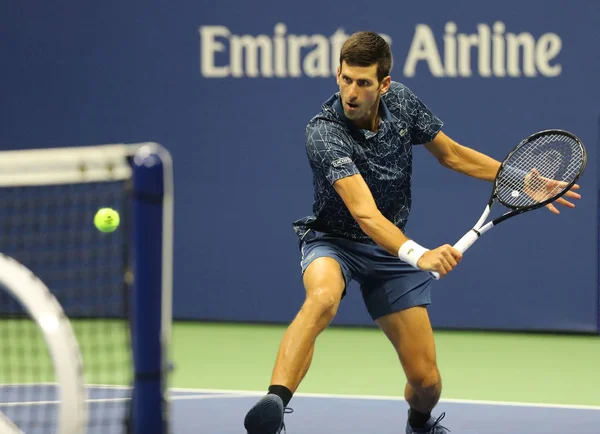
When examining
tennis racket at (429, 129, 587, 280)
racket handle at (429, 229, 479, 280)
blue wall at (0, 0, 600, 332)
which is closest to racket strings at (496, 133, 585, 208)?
tennis racket at (429, 129, 587, 280)

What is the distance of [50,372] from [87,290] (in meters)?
1.45

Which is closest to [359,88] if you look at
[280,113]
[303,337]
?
[303,337]

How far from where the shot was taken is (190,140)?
8164mm

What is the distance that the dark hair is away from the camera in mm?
4328

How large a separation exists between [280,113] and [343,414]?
121 inches

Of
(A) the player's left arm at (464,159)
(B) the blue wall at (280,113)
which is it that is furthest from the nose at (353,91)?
(B) the blue wall at (280,113)

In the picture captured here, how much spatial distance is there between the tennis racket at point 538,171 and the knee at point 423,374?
14.4 inches

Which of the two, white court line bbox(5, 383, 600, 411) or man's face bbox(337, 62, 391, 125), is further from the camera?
white court line bbox(5, 383, 600, 411)

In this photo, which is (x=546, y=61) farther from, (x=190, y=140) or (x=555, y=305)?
(x=190, y=140)

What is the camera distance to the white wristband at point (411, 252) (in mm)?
4105

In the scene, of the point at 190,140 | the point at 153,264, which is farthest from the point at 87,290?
the point at 153,264

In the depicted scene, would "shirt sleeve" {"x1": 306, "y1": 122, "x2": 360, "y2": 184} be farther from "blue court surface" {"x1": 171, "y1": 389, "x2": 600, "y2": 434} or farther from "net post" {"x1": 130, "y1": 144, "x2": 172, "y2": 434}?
"net post" {"x1": 130, "y1": 144, "x2": 172, "y2": 434}

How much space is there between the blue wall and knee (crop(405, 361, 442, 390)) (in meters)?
3.28

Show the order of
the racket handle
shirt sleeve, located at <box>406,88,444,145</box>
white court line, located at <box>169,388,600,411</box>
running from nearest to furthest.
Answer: the racket handle, shirt sleeve, located at <box>406,88,444,145</box>, white court line, located at <box>169,388,600,411</box>
